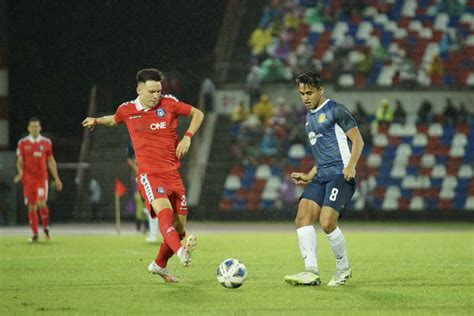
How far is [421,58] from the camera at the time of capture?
98.9ft

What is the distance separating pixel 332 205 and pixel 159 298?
6.59 feet

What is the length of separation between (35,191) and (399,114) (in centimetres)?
1352

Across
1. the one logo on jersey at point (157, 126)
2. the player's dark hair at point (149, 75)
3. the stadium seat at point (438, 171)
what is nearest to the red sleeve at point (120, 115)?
the one logo on jersey at point (157, 126)

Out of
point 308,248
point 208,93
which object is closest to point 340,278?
point 308,248

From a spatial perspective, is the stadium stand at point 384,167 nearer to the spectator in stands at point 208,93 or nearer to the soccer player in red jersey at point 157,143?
the spectator in stands at point 208,93

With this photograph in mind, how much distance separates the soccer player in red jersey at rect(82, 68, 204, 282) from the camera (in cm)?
977

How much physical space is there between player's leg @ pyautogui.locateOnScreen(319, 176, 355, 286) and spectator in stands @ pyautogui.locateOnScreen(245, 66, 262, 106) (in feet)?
64.9

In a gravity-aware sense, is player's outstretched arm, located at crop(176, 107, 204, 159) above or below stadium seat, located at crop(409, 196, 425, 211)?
above

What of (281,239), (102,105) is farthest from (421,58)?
(281,239)

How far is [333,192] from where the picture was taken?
946 cm

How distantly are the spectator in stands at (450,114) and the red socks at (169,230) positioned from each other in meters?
20.2

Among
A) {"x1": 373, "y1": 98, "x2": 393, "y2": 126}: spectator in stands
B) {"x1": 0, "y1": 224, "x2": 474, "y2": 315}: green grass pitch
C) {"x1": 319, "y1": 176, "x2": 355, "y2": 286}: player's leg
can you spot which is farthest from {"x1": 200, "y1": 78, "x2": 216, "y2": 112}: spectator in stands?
{"x1": 319, "y1": 176, "x2": 355, "y2": 286}: player's leg

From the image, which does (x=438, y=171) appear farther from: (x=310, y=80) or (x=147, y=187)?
(x=147, y=187)

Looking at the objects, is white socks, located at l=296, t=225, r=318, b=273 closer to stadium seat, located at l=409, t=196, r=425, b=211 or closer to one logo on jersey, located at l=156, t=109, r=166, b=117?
one logo on jersey, located at l=156, t=109, r=166, b=117
